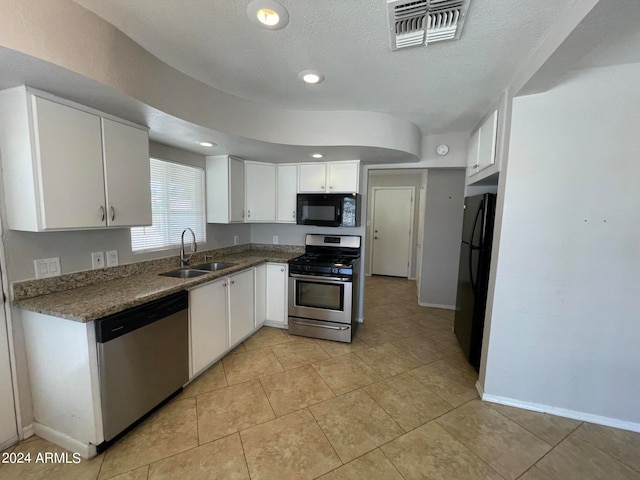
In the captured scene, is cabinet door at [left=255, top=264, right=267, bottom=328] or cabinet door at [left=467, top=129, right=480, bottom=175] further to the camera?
cabinet door at [left=255, top=264, right=267, bottom=328]

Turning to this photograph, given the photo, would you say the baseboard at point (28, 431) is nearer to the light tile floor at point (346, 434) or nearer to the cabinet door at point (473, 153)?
the light tile floor at point (346, 434)

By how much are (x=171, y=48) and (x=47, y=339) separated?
6.22 ft

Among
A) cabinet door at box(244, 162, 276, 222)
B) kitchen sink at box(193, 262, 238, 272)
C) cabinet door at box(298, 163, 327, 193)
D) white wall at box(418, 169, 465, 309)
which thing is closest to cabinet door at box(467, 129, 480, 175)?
white wall at box(418, 169, 465, 309)

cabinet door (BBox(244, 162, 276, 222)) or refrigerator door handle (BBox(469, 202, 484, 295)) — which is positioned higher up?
cabinet door (BBox(244, 162, 276, 222))

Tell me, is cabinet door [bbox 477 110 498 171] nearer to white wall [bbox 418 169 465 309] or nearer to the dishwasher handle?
white wall [bbox 418 169 465 309]

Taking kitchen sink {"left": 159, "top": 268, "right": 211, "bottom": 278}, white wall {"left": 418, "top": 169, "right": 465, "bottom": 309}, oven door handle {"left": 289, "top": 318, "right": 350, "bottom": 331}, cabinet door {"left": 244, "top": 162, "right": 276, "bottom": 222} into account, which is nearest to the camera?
kitchen sink {"left": 159, "top": 268, "right": 211, "bottom": 278}

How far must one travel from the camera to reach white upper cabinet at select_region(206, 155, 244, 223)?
9.95ft

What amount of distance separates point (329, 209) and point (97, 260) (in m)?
2.24

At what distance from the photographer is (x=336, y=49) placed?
1.56 m

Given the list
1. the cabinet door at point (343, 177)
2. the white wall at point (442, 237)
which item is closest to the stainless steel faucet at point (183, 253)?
the cabinet door at point (343, 177)

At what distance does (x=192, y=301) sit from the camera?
85.0 inches

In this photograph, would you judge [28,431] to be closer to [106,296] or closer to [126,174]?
[106,296]

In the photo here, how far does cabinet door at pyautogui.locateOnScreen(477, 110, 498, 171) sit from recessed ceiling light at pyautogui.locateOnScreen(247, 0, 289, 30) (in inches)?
71.7

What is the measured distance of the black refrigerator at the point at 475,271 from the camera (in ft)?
7.50
